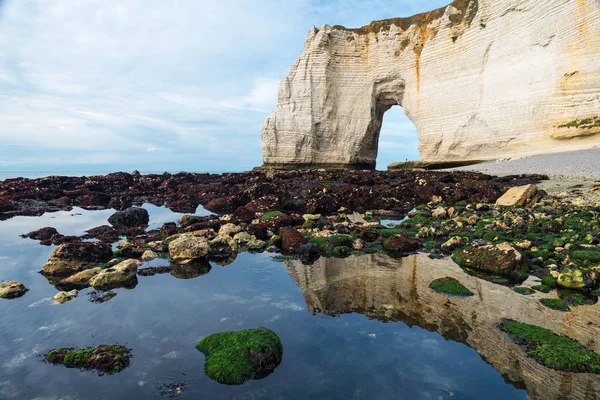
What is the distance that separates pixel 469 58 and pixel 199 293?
31.3 metres

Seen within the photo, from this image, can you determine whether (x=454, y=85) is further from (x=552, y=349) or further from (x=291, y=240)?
(x=552, y=349)

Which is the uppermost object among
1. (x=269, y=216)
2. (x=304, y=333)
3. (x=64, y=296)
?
(x=269, y=216)

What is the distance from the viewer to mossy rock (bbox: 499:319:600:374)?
3150mm

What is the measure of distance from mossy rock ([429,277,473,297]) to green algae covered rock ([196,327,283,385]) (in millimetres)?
2672

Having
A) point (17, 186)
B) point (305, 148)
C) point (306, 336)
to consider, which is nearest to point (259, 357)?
point (306, 336)

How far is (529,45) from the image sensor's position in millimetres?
24391

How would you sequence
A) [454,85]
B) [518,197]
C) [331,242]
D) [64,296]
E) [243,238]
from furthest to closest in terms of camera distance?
[454,85]
[518,197]
[243,238]
[331,242]
[64,296]

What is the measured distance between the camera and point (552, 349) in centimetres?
336

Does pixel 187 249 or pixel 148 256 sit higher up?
pixel 187 249

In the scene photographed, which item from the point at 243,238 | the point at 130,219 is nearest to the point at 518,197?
the point at 243,238

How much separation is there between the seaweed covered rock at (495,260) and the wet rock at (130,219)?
928cm

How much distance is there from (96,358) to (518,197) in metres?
11.6

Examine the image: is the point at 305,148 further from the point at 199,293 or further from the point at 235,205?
the point at 199,293

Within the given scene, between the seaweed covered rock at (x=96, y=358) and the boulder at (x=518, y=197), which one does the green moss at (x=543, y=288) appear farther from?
the boulder at (x=518, y=197)
